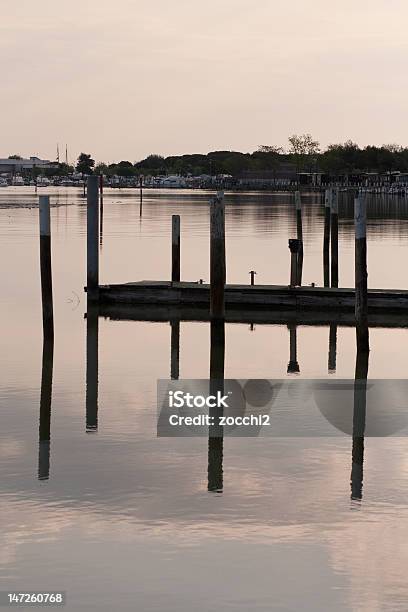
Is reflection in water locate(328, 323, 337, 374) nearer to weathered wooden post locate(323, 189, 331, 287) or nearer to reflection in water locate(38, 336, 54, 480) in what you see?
reflection in water locate(38, 336, 54, 480)

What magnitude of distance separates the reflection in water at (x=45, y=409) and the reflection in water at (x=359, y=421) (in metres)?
3.88

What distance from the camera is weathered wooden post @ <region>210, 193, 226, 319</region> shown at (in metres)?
26.8

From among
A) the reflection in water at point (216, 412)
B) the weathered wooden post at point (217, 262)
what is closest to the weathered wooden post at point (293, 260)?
the weathered wooden post at point (217, 262)

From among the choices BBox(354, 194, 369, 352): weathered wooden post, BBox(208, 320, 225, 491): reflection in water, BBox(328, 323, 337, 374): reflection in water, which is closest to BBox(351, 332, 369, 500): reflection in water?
BBox(354, 194, 369, 352): weathered wooden post

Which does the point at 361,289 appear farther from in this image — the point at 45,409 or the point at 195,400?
the point at 45,409

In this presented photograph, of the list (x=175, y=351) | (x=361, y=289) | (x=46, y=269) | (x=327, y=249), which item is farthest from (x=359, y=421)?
(x=327, y=249)

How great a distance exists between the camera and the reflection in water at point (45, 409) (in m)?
16.9

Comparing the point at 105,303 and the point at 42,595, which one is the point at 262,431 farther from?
the point at 105,303

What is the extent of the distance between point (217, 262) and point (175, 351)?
91.3 inches

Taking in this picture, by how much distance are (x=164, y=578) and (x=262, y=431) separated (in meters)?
6.28

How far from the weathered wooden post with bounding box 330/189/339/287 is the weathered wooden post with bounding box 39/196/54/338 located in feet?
34.7

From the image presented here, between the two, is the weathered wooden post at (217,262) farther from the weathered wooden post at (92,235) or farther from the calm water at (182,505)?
the weathered wooden post at (92,235)

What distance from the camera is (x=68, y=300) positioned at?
3862 centimetres
